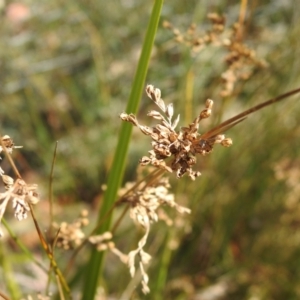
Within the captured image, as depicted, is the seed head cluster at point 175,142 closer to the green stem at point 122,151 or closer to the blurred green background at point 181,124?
the green stem at point 122,151

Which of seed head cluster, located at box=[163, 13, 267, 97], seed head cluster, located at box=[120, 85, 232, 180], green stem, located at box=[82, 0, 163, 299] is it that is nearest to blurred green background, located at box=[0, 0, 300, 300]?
seed head cluster, located at box=[163, 13, 267, 97]

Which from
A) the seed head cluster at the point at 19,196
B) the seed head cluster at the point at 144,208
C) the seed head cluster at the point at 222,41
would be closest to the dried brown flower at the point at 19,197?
the seed head cluster at the point at 19,196

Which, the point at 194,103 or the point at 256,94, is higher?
the point at 194,103

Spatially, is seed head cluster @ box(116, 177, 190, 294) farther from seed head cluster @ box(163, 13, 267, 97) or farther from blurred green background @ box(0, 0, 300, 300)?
blurred green background @ box(0, 0, 300, 300)

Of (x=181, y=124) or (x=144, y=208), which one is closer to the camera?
(x=144, y=208)

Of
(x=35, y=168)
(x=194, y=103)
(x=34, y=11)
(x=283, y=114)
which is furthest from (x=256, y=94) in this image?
(x=34, y=11)

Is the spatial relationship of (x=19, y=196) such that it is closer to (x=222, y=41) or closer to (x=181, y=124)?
(x=222, y=41)

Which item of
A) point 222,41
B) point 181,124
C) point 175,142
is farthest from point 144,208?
point 181,124

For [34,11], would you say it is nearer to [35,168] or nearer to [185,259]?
[35,168]
